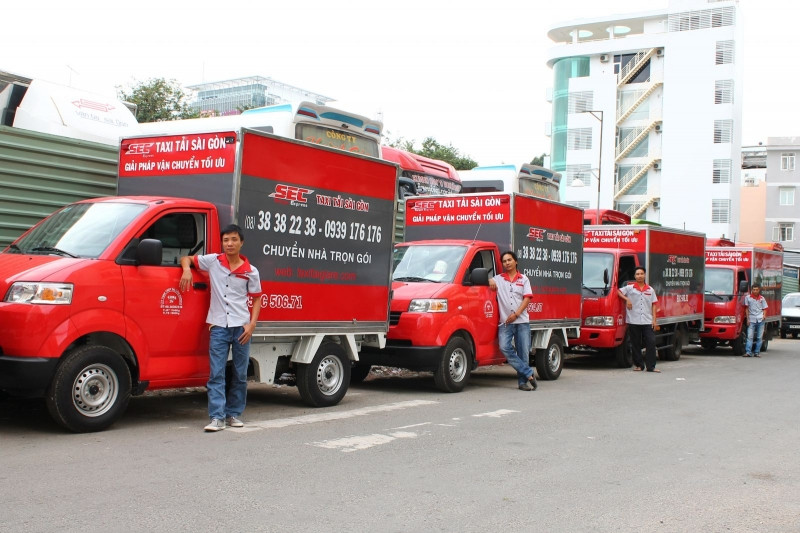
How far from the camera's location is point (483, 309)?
11.7 m

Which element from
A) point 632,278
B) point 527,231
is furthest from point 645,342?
point 527,231

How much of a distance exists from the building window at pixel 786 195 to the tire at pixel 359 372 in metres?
64.5

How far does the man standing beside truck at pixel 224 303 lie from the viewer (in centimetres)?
776

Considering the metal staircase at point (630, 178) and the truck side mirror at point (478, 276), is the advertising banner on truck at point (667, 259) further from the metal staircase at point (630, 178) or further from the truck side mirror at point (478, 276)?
the metal staircase at point (630, 178)

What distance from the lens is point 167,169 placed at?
8.69 meters

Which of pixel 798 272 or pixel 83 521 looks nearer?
pixel 83 521

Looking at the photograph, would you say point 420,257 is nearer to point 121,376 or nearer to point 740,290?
point 121,376

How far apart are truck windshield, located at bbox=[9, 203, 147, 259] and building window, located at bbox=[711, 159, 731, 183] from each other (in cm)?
5866

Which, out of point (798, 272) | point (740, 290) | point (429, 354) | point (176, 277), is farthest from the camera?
point (798, 272)

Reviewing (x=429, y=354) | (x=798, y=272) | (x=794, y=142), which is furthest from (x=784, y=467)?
(x=794, y=142)

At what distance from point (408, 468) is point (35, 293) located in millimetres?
3317

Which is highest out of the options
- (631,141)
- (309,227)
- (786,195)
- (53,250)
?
(631,141)

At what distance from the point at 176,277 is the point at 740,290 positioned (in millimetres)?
17715

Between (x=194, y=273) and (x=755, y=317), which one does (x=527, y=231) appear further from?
(x=755, y=317)
